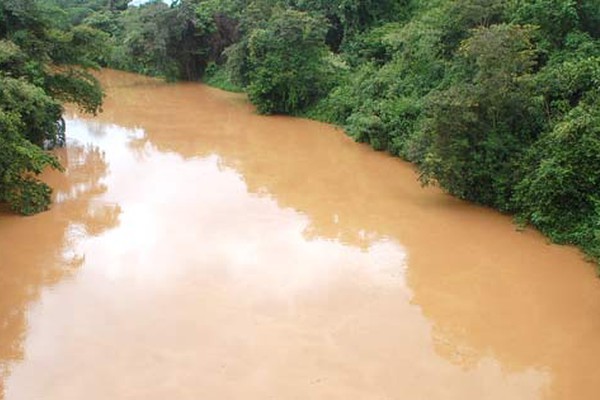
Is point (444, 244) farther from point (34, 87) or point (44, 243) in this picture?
point (34, 87)

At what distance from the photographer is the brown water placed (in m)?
7.05

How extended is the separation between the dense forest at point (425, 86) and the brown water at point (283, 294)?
804 millimetres

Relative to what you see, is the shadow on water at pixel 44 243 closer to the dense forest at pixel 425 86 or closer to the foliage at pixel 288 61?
the dense forest at pixel 425 86

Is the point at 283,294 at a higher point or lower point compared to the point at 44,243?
higher

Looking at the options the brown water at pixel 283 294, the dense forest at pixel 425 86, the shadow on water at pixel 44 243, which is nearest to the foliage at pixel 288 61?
the dense forest at pixel 425 86

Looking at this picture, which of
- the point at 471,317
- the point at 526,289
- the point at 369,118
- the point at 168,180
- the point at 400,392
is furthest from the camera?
the point at 369,118

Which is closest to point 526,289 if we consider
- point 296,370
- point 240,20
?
point 296,370

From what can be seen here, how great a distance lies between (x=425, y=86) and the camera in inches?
631

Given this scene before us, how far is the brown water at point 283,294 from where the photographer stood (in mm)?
7047

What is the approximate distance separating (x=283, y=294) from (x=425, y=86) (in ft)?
29.4

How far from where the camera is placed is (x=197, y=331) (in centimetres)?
793

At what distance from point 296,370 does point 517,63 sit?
724 cm

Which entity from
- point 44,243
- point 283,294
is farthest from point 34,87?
point 283,294

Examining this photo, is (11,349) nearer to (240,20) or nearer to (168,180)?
(168,180)
